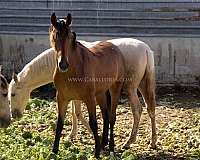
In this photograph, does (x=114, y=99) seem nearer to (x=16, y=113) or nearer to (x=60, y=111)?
(x=60, y=111)

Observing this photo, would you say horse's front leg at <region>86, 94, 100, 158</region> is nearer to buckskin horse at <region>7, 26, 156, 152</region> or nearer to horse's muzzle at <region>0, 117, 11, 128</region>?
buckskin horse at <region>7, 26, 156, 152</region>

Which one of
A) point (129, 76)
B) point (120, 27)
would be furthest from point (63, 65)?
point (120, 27)

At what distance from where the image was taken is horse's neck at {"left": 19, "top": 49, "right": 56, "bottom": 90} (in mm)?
7848

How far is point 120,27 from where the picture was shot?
41.2 feet

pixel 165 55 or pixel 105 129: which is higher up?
pixel 165 55

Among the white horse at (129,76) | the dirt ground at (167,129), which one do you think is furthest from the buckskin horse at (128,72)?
the dirt ground at (167,129)

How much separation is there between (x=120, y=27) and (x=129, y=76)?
5.07 metres

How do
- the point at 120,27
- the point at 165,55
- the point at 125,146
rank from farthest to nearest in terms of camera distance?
the point at 120,27 < the point at 165,55 < the point at 125,146

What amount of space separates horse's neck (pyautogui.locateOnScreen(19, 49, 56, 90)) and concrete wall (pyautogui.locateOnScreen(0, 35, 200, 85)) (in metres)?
4.26

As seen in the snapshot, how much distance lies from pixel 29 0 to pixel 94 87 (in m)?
6.58

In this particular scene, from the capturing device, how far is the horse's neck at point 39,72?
309 inches

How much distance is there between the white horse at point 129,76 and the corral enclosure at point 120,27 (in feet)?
13.8

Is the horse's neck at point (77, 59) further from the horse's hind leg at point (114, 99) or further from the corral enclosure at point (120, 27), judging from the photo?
the corral enclosure at point (120, 27)

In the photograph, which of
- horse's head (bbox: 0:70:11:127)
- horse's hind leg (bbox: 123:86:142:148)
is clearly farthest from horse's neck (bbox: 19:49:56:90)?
horse's hind leg (bbox: 123:86:142:148)
